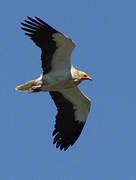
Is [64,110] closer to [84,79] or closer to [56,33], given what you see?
[84,79]

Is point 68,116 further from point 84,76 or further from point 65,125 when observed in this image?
point 84,76

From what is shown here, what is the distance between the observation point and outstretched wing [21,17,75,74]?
15148mm

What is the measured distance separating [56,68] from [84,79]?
0.77m

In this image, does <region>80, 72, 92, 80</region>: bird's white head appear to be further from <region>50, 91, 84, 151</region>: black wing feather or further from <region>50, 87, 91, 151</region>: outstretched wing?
<region>50, 91, 84, 151</region>: black wing feather

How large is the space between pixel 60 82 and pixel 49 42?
1.05 metres

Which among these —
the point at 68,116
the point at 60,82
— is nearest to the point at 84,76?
the point at 60,82

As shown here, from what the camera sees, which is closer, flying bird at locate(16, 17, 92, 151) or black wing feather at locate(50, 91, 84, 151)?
flying bird at locate(16, 17, 92, 151)

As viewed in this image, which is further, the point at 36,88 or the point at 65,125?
the point at 65,125

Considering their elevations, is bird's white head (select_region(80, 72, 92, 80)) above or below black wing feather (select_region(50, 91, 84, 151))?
above

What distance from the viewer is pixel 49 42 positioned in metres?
15.3

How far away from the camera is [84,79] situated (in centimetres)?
1579

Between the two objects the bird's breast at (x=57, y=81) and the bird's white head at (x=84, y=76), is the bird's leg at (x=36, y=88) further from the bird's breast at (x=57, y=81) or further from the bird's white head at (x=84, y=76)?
the bird's white head at (x=84, y=76)

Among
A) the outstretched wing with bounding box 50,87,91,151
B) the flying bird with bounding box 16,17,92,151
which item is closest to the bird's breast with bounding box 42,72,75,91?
the flying bird with bounding box 16,17,92,151

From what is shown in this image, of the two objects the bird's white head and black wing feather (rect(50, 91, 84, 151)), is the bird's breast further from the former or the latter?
black wing feather (rect(50, 91, 84, 151))
